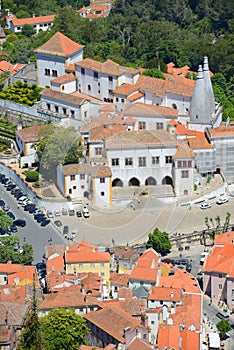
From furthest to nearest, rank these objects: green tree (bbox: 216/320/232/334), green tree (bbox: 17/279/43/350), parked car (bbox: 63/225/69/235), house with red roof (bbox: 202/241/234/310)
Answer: parked car (bbox: 63/225/69/235)
house with red roof (bbox: 202/241/234/310)
green tree (bbox: 216/320/232/334)
green tree (bbox: 17/279/43/350)

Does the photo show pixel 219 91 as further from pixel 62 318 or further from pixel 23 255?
pixel 62 318

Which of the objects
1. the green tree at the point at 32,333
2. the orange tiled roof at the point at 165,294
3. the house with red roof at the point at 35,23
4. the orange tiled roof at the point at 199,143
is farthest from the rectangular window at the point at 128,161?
the house with red roof at the point at 35,23

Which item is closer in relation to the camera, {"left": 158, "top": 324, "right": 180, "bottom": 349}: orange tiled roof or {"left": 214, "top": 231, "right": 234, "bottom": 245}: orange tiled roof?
{"left": 158, "top": 324, "right": 180, "bottom": 349}: orange tiled roof

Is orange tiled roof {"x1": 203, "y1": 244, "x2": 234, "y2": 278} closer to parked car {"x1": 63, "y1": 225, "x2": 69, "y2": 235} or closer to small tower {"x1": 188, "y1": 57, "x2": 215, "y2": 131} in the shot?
parked car {"x1": 63, "y1": 225, "x2": 69, "y2": 235}

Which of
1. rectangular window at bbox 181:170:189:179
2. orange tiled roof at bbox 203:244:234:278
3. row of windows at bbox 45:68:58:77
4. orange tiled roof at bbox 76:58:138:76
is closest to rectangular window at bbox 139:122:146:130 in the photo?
rectangular window at bbox 181:170:189:179

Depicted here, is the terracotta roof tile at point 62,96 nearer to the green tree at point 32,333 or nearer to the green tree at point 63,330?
the green tree at point 63,330

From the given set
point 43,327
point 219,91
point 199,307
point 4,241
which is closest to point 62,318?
point 43,327
